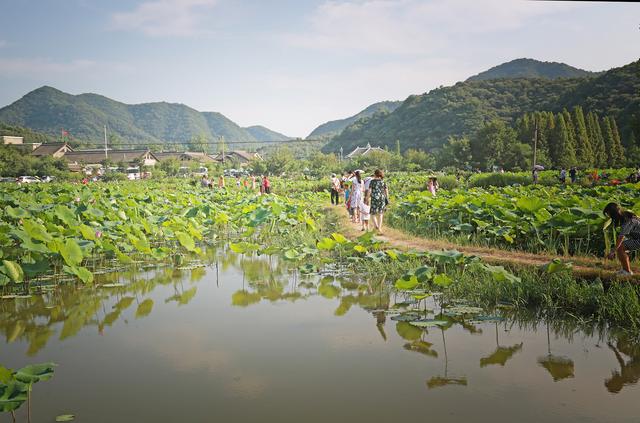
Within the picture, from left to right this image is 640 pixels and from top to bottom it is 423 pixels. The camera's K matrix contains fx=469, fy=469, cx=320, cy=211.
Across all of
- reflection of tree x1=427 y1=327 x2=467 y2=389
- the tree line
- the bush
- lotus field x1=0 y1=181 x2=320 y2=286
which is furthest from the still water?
the tree line

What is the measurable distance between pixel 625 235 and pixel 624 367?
1.90 meters

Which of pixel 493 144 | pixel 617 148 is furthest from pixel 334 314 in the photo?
pixel 617 148

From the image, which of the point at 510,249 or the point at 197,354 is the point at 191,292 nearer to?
the point at 197,354

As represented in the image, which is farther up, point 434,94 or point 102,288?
point 434,94

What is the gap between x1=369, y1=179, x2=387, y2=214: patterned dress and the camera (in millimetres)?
8648

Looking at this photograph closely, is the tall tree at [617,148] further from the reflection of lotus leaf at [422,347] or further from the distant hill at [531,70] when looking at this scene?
the distant hill at [531,70]

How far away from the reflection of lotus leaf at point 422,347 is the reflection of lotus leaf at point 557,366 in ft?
2.67

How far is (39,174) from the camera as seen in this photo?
125 ft

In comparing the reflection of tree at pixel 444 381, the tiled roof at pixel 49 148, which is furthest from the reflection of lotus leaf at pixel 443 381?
the tiled roof at pixel 49 148

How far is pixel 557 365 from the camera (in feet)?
11.7

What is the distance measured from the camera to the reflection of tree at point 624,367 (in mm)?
3254

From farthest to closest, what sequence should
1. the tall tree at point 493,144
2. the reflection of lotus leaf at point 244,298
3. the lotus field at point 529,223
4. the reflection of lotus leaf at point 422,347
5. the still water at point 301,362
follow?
the tall tree at point 493,144 → the lotus field at point 529,223 → the reflection of lotus leaf at point 244,298 → the reflection of lotus leaf at point 422,347 → the still water at point 301,362

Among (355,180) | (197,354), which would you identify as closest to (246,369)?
(197,354)

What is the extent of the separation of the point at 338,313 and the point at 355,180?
539 centimetres
